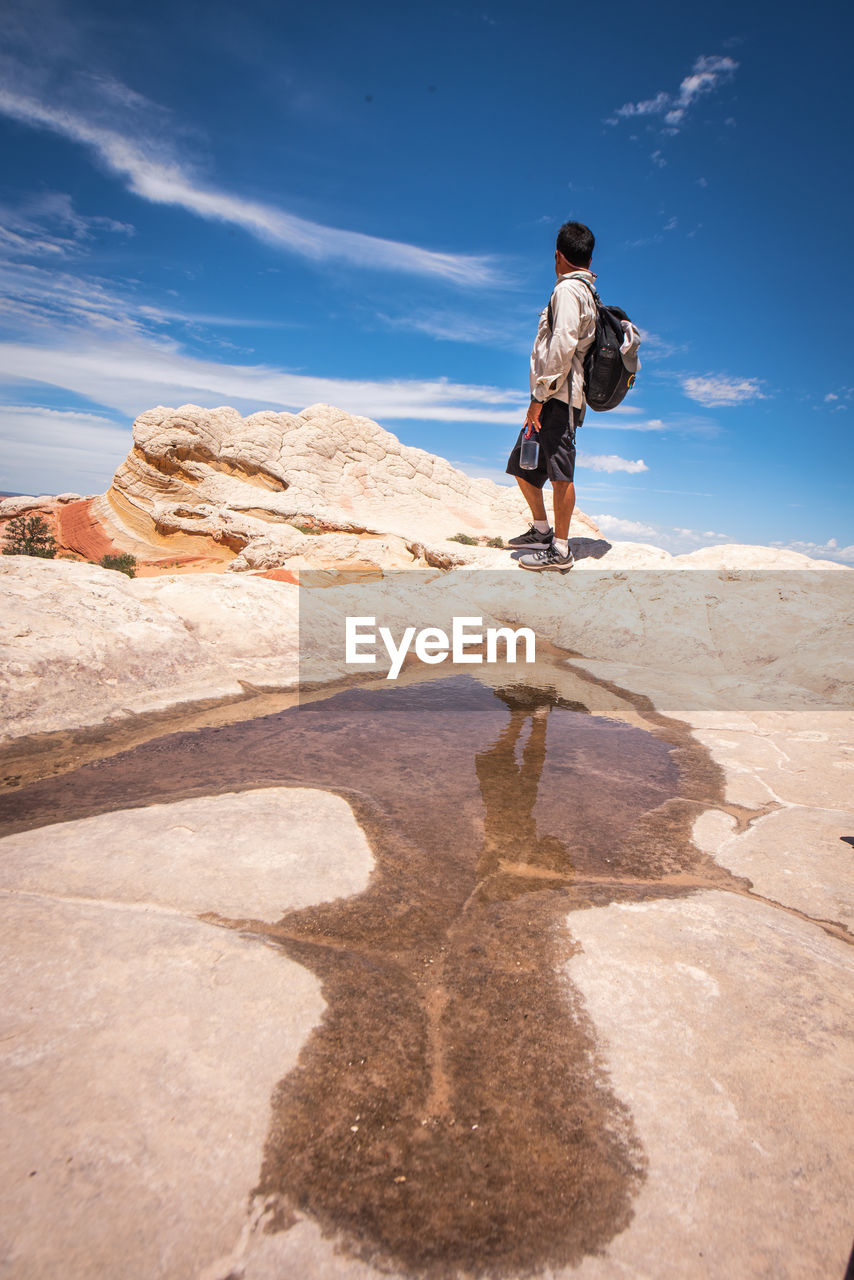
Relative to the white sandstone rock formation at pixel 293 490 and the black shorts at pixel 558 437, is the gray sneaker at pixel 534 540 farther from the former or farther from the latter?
the white sandstone rock formation at pixel 293 490

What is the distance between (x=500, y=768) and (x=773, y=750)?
123 centimetres

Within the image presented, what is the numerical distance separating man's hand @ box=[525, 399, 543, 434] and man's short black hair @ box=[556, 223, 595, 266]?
986 mm

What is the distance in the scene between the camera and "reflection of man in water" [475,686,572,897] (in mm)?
1710

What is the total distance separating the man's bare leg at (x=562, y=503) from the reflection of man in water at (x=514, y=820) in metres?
2.18

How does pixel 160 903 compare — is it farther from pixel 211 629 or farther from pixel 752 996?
pixel 211 629

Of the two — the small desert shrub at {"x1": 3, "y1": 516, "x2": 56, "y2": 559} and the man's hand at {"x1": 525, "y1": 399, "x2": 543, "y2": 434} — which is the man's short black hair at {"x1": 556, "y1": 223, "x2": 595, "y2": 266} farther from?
the small desert shrub at {"x1": 3, "y1": 516, "x2": 56, "y2": 559}

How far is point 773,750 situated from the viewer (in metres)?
2.63

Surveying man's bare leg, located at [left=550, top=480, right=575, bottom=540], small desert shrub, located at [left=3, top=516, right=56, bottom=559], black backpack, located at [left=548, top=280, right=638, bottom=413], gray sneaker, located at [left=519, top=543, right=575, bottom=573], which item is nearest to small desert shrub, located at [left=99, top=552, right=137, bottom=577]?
small desert shrub, located at [left=3, top=516, right=56, bottom=559]

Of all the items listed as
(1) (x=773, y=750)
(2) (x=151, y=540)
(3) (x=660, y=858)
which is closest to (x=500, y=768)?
(3) (x=660, y=858)

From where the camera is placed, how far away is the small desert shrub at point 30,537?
447 inches

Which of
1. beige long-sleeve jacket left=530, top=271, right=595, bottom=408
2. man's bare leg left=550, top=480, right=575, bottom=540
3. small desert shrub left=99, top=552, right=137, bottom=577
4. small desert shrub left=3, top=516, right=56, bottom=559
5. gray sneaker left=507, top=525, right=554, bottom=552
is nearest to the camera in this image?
beige long-sleeve jacket left=530, top=271, right=595, bottom=408

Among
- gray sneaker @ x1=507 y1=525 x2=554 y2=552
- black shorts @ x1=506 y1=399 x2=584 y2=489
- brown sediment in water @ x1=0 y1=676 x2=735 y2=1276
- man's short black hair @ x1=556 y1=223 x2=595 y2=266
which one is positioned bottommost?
brown sediment in water @ x1=0 y1=676 x2=735 y2=1276

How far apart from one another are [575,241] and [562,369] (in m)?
0.89

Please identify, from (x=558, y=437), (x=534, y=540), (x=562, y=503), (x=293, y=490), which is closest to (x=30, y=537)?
(x=293, y=490)
